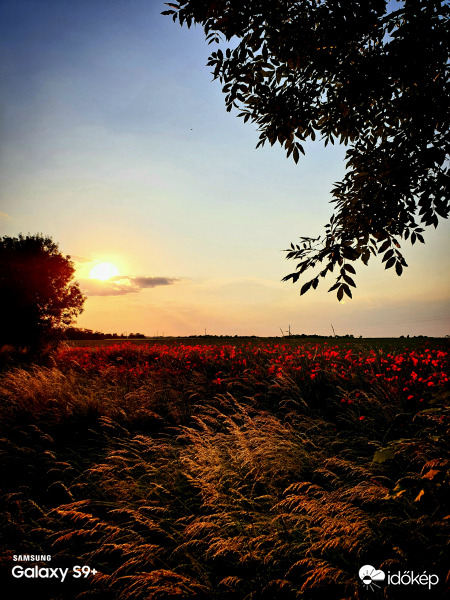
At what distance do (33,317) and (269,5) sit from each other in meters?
17.2

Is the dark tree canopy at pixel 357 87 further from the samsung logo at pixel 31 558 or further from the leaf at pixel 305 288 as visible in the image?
the samsung logo at pixel 31 558

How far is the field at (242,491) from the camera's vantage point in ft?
9.45

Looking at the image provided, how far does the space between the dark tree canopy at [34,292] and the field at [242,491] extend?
1013 cm

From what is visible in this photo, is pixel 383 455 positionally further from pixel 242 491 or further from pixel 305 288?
pixel 242 491

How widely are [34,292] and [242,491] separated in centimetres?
1656

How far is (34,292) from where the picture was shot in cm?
1773

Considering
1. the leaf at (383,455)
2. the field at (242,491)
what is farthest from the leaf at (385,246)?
the leaf at (383,455)

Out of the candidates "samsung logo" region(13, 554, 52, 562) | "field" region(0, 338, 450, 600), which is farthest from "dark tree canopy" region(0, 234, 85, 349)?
"samsung logo" region(13, 554, 52, 562)

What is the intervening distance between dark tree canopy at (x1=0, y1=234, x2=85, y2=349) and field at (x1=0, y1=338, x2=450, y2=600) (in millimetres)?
10134

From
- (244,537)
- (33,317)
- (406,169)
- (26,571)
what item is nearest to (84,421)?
(26,571)

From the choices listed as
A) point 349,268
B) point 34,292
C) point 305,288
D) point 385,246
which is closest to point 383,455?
point 305,288

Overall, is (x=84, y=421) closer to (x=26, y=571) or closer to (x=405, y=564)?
(x=26, y=571)

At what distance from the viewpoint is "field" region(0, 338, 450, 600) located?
288cm

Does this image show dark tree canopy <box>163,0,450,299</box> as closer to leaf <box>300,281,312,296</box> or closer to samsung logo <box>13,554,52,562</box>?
leaf <box>300,281,312,296</box>
